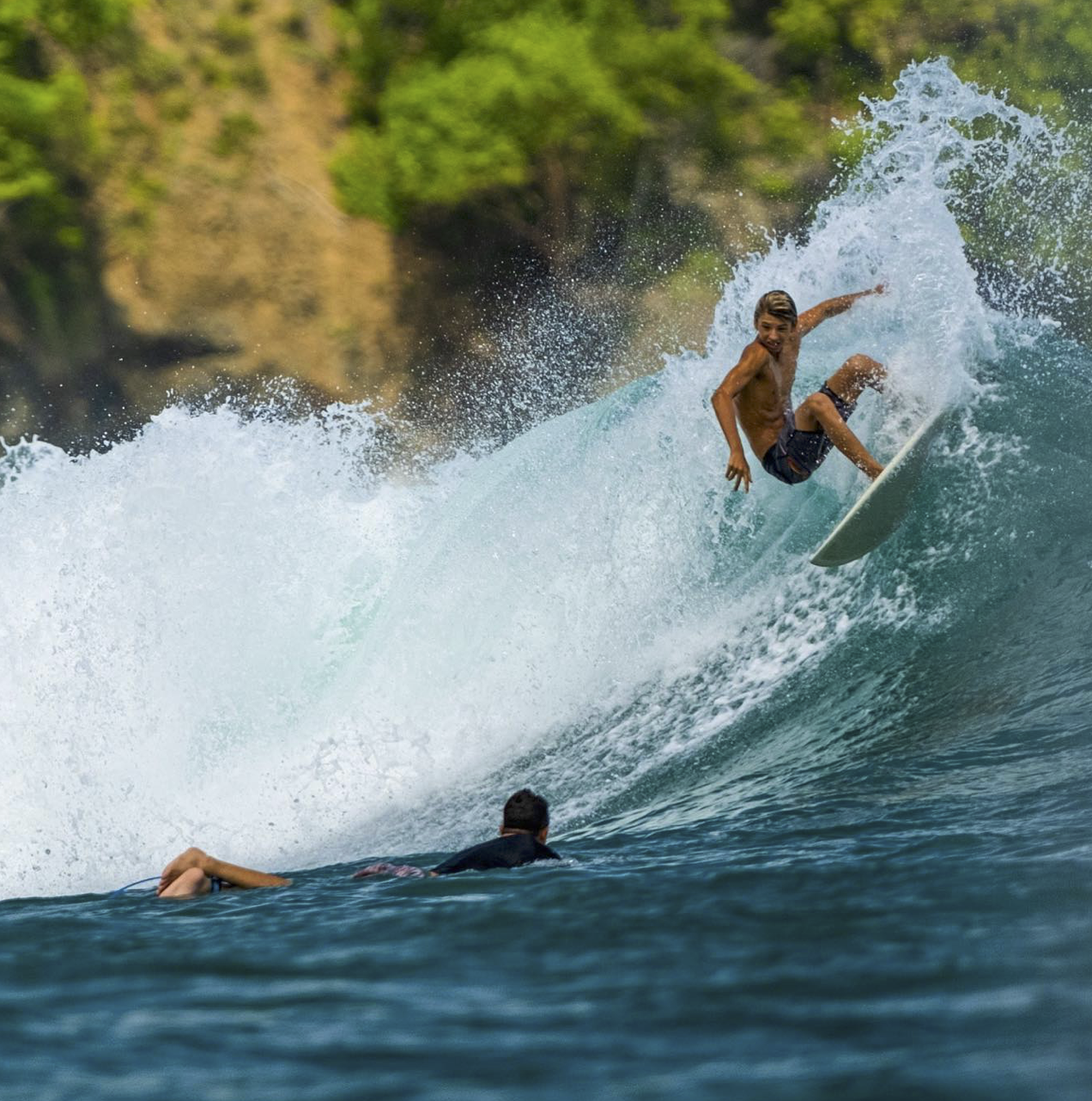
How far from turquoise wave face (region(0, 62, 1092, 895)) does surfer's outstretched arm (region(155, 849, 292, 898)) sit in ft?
3.76

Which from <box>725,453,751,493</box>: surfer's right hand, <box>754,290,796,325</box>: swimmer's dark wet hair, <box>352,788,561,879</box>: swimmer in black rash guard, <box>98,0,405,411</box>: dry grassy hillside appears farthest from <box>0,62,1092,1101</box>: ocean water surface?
<box>98,0,405,411</box>: dry grassy hillside

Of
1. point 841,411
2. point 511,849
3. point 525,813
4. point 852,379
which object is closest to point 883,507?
point 841,411

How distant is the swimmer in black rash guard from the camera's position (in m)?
4.01

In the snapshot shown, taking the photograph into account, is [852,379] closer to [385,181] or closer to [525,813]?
[525,813]

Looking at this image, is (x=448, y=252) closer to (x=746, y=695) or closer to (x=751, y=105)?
(x=751, y=105)

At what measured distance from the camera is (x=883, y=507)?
6297 millimetres

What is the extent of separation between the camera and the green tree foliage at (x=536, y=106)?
16.6m

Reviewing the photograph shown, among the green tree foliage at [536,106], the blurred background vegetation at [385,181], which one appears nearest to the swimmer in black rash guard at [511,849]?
the blurred background vegetation at [385,181]

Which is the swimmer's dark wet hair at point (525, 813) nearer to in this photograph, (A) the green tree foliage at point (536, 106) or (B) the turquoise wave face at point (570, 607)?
(B) the turquoise wave face at point (570, 607)

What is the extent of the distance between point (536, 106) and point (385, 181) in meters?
1.94

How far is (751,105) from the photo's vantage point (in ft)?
56.0

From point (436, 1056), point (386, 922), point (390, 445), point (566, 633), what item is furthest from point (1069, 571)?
point (390, 445)

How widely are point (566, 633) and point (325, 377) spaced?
10070 millimetres

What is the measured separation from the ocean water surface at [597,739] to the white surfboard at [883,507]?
14 centimetres
